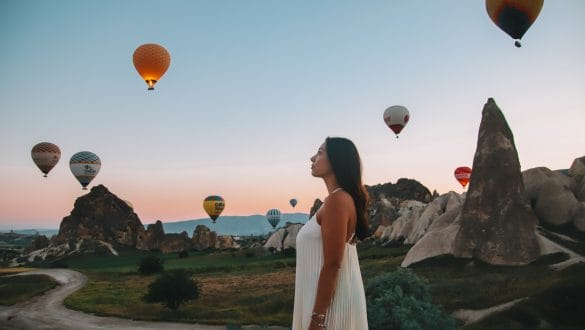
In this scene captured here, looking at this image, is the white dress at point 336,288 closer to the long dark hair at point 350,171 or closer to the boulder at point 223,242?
the long dark hair at point 350,171

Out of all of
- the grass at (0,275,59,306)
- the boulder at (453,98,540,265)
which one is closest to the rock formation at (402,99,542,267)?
the boulder at (453,98,540,265)

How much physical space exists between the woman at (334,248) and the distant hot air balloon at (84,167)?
63958 mm

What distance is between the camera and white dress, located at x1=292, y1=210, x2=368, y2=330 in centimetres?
385

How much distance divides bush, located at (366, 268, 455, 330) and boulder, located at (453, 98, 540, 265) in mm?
15439

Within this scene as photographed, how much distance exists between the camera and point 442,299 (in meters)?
21.5

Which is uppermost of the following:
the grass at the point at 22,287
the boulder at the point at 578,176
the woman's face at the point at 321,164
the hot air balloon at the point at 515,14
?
the hot air balloon at the point at 515,14

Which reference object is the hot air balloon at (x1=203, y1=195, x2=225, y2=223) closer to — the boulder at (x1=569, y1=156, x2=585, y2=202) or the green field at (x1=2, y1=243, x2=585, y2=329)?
the green field at (x1=2, y1=243, x2=585, y2=329)

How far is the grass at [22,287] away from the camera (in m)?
32.2

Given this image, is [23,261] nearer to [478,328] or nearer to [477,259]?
[477,259]

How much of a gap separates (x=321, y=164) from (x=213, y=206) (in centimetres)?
7689

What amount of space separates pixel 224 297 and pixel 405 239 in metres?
31.3

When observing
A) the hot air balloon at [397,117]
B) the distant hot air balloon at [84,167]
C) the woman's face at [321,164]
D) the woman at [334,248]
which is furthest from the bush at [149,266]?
the woman's face at [321,164]

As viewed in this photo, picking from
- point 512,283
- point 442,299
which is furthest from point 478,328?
point 512,283

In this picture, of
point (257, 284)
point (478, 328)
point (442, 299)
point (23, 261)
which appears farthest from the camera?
point (23, 261)
